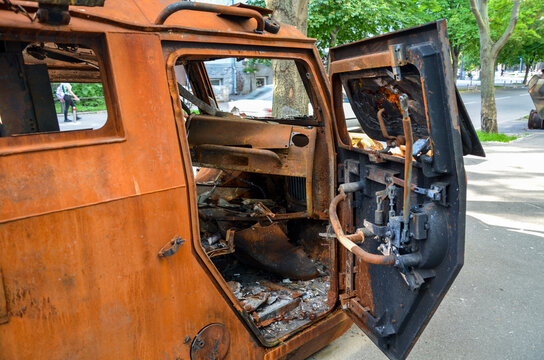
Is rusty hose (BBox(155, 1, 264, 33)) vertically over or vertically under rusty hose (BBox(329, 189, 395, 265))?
over

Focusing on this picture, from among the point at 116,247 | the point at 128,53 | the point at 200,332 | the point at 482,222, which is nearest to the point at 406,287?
the point at 200,332

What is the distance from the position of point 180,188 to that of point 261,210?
1282mm

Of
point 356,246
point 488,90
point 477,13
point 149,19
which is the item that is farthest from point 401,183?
point 488,90

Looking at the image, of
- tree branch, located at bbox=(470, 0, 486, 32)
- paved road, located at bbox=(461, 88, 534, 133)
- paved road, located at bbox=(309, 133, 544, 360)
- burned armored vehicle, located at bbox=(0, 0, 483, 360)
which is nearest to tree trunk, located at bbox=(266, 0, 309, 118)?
paved road, located at bbox=(309, 133, 544, 360)

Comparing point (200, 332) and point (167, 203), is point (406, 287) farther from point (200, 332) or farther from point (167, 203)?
point (167, 203)

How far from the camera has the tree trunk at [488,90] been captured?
11.8 m

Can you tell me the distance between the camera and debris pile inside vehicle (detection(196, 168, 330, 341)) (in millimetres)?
2846

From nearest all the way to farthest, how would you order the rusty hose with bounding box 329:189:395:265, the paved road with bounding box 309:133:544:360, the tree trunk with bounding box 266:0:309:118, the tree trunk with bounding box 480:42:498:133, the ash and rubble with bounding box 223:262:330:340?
the rusty hose with bounding box 329:189:395:265, the ash and rubble with bounding box 223:262:330:340, the paved road with bounding box 309:133:544:360, the tree trunk with bounding box 266:0:309:118, the tree trunk with bounding box 480:42:498:133

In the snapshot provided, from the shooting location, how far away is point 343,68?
96.7 inches

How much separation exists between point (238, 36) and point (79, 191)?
112 centimetres

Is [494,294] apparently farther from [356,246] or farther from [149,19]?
[149,19]

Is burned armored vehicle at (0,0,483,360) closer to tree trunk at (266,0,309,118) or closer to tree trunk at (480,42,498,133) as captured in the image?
tree trunk at (266,0,309,118)

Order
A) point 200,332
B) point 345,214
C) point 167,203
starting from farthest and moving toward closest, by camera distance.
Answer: point 345,214
point 200,332
point 167,203

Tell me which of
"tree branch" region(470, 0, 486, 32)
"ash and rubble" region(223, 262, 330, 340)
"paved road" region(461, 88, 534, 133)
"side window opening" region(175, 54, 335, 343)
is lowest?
"paved road" region(461, 88, 534, 133)
